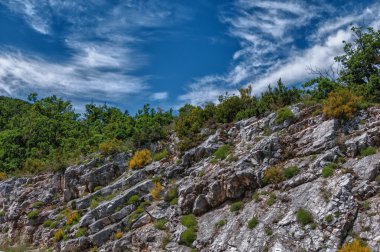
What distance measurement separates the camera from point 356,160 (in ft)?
51.1

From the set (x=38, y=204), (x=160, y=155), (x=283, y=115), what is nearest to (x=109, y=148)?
(x=160, y=155)

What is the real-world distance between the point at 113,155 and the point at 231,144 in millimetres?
11233

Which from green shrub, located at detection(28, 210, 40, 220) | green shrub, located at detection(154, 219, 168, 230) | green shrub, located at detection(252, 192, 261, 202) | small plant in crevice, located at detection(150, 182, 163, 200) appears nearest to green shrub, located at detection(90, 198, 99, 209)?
small plant in crevice, located at detection(150, 182, 163, 200)

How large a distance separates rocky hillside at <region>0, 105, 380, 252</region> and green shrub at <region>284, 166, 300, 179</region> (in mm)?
48

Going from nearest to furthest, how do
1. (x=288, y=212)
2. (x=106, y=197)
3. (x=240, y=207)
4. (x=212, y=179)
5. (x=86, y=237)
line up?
(x=288, y=212) < (x=240, y=207) < (x=212, y=179) < (x=86, y=237) < (x=106, y=197)

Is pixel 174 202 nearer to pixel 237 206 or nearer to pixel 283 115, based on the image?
pixel 237 206

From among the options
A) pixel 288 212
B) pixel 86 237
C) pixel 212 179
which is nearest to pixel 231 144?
pixel 212 179

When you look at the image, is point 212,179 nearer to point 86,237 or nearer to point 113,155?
point 86,237

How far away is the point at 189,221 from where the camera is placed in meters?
18.2

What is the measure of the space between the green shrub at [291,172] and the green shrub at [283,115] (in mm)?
4732

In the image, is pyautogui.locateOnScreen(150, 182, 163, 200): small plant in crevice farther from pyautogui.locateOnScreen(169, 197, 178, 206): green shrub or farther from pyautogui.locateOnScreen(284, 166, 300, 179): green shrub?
pyautogui.locateOnScreen(284, 166, 300, 179): green shrub

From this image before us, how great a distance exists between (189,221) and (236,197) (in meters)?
2.75

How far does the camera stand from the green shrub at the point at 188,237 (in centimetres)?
1703

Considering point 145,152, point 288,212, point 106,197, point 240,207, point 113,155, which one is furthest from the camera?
point 113,155
